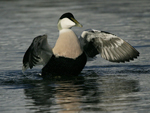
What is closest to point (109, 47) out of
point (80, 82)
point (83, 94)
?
point (80, 82)

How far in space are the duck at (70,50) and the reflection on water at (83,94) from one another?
388 millimetres

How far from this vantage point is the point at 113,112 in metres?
6.08

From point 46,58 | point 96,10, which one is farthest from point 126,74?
point 96,10

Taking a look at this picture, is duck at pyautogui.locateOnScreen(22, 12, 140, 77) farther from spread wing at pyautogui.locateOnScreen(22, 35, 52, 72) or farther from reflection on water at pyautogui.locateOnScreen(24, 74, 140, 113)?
reflection on water at pyautogui.locateOnScreen(24, 74, 140, 113)

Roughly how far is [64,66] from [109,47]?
46.9 inches

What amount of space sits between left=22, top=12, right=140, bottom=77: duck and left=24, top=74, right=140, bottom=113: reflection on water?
1.27 ft

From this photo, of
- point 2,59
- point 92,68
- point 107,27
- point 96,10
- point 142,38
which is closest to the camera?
point 92,68

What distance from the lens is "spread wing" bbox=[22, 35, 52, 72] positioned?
8.70 m

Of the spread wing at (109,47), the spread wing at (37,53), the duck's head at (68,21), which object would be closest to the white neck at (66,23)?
the duck's head at (68,21)

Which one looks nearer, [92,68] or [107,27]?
[92,68]

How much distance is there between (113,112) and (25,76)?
3819 mm

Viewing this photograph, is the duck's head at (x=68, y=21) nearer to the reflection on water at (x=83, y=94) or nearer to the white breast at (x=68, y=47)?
the white breast at (x=68, y=47)

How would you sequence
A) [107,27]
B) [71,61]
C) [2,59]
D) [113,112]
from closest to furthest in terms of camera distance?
1. [113,112]
2. [71,61]
3. [2,59]
4. [107,27]

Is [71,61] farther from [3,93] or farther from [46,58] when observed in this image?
[3,93]
